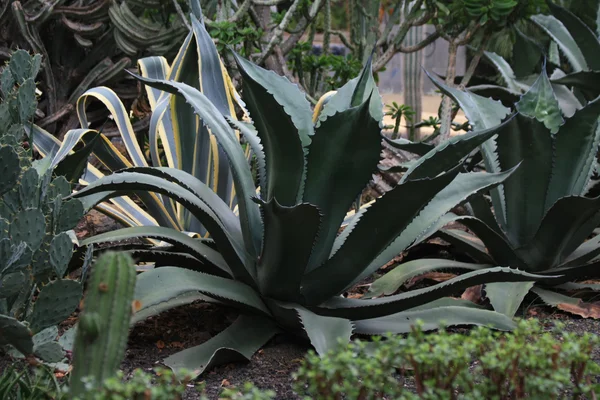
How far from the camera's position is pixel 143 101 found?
4.08 m

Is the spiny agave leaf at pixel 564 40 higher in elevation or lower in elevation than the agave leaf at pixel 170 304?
higher

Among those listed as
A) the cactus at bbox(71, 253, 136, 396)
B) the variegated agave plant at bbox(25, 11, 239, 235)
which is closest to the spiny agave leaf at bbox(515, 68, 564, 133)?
the variegated agave plant at bbox(25, 11, 239, 235)

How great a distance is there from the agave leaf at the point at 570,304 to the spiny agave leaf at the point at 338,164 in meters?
0.89

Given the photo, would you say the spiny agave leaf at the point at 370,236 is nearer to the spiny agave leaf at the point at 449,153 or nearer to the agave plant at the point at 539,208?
the spiny agave leaf at the point at 449,153

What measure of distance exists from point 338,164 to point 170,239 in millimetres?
585

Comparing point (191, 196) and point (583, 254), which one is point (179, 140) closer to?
point (191, 196)

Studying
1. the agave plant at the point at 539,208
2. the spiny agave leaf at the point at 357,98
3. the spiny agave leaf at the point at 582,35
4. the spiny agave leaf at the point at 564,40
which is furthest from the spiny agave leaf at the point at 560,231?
the spiny agave leaf at the point at 564,40

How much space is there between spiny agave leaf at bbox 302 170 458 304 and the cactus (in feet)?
2.87

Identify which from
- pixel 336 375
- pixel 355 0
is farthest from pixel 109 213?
pixel 355 0

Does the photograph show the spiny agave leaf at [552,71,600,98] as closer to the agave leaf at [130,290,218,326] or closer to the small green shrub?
the agave leaf at [130,290,218,326]

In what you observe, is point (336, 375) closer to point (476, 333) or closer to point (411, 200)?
point (476, 333)

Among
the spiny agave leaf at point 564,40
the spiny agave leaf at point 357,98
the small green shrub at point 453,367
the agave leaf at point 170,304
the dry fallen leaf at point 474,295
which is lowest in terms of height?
the dry fallen leaf at point 474,295

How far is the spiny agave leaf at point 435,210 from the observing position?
2.19 m

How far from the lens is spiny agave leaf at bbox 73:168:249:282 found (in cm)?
208
